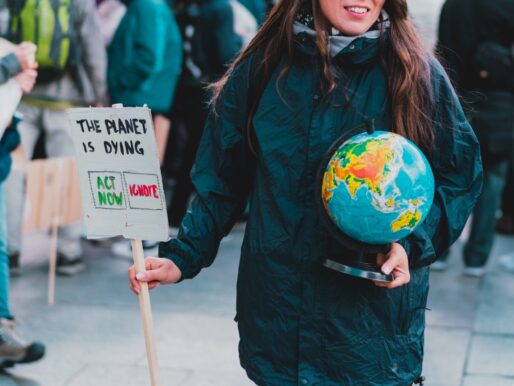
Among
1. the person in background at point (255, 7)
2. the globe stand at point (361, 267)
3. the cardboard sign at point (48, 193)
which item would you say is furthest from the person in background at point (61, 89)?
the globe stand at point (361, 267)

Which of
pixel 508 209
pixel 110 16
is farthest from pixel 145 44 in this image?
pixel 508 209

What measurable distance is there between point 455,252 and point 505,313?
1771 millimetres

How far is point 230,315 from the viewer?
608 cm

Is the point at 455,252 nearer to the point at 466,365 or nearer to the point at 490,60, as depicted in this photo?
the point at 490,60

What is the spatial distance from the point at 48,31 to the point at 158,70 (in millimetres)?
1182

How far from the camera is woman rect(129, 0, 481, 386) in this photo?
2.77m

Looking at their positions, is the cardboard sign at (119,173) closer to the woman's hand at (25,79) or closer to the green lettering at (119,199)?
the green lettering at (119,199)

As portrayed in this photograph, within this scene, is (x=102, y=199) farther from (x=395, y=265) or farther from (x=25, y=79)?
(x=25, y=79)

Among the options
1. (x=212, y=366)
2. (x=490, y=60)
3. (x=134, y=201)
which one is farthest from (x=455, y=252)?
(x=134, y=201)

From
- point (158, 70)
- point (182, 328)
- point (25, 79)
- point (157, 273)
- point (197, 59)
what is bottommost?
point (182, 328)

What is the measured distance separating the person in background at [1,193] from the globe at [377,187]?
265cm

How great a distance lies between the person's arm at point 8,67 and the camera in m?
4.77

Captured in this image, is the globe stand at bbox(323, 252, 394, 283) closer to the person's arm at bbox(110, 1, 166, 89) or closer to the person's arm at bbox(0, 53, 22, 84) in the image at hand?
the person's arm at bbox(0, 53, 22, 84)

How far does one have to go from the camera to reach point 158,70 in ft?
24.5
